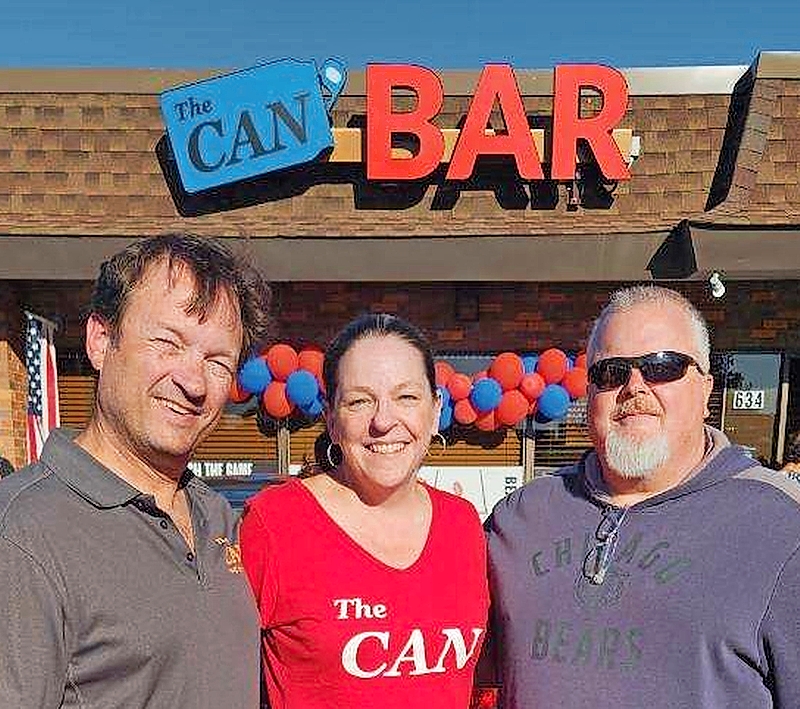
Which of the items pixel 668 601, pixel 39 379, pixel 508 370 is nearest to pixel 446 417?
pixel 508 370

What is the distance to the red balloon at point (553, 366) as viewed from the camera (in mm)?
6410

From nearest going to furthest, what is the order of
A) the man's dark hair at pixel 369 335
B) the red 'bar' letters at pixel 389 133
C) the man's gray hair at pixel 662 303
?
the man's gray hair at pixel 662 303 < the man's dark hair at pixel 369 335 < the red 'bar' letters at pixel 389 133

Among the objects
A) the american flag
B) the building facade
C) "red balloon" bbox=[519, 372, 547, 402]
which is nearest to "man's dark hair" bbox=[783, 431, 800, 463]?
the building facade

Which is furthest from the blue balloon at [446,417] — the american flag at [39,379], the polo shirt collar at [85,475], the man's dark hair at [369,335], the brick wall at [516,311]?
the polo shirt collar at [85,475]

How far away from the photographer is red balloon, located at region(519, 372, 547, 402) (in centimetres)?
642

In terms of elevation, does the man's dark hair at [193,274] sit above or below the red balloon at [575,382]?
above

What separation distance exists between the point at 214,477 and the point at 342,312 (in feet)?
6.60

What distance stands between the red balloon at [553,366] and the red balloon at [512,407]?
0.94ft

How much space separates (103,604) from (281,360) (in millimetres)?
5014

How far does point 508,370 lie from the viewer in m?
6.39

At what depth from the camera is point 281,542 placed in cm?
202

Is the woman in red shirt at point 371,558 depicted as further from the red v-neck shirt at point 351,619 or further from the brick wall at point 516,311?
the brick wall at point 516,311

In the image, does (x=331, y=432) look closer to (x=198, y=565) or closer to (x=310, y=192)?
(x=198, y=565)

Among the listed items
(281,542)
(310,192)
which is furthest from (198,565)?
(310,192)
